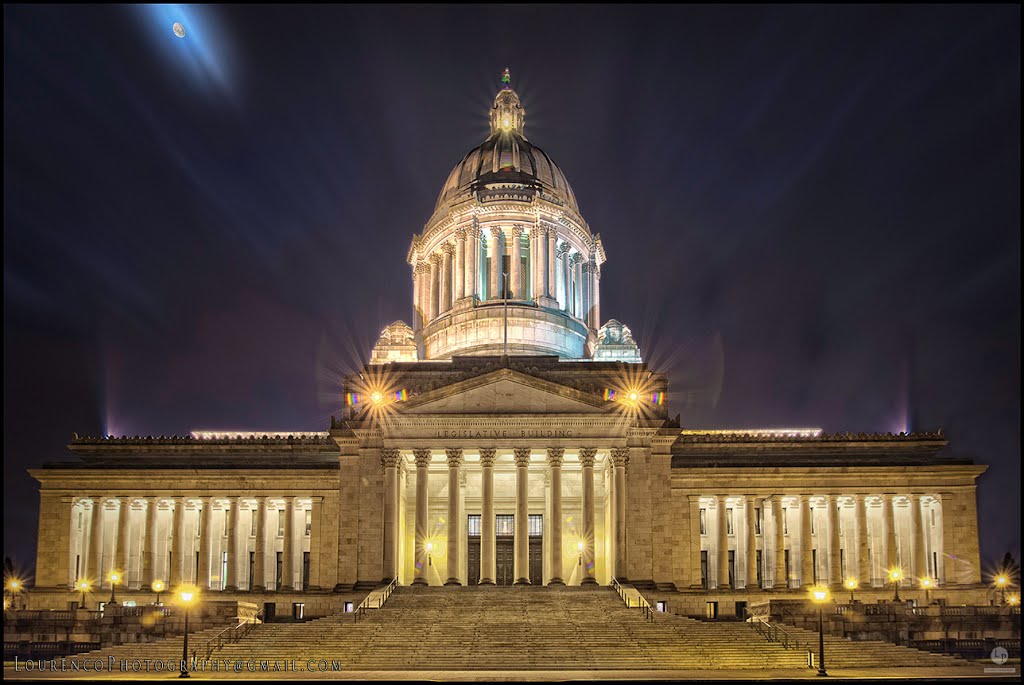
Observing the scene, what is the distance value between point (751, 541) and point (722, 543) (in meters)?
1.92

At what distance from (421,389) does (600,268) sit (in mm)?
35205

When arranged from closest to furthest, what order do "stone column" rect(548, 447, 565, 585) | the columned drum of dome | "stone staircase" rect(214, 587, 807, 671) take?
"stone staircase" rect(214, 587, 807, 671), "stone column" rect(548, 447, 565, 585), the columned drum of dome

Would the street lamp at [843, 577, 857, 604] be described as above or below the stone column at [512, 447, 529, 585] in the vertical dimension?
below

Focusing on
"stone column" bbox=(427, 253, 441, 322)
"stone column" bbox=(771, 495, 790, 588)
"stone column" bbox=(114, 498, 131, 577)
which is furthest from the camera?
"stone column" bbox=(427, 253, 441, 322)

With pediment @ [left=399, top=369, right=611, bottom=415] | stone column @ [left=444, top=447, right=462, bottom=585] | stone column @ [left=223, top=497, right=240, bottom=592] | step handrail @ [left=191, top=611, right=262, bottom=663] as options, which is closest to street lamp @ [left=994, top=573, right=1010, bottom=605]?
pediment @ [left=399, top=369, right=611, bottom=415]

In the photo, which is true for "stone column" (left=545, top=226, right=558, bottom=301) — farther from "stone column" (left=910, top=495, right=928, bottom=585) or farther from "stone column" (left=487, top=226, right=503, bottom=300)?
"stone column" (left=910, top=495, right=928, bottom=585)

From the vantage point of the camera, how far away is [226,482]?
2739 inches

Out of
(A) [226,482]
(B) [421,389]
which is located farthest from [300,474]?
(B) [421,389]

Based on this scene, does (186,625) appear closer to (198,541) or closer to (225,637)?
(225,637)

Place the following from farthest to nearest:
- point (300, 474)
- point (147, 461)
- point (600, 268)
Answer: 1. point (600, 268)
2. point (147, 461)
3. point (300, 474)

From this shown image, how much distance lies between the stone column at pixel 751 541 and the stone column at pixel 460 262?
2922cm

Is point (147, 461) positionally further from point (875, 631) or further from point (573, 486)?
point (875, 631)

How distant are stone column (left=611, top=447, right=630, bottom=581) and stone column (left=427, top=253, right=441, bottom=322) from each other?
28.0m

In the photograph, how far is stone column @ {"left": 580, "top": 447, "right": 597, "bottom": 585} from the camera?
207 ft
